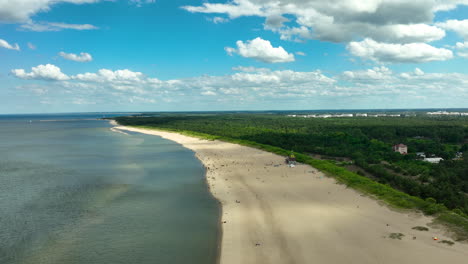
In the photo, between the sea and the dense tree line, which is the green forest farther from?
the sea

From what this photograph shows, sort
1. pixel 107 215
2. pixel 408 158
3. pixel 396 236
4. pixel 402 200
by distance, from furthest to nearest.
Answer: pixel 408 158
pixel 402 200
pixel 107 215
pixel 396 236

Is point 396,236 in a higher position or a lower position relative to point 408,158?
lower

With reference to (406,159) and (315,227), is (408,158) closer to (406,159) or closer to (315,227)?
(406,159)

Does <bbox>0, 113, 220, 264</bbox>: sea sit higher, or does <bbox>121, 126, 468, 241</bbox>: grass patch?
<bbox>121, 126, 468, 241</bbox>: grass patch

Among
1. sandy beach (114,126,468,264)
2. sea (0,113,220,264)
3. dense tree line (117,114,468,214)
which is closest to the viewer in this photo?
sandy beach (114,126,468,264)

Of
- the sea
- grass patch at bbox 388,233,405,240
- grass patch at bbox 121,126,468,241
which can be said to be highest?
grass patch at bbox 121,126,468,241

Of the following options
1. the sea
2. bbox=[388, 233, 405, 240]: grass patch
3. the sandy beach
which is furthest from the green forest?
the sea

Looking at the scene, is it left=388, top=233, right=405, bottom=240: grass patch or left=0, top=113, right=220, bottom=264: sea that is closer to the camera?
left=0, top=113, right=220, bottom=264: sea

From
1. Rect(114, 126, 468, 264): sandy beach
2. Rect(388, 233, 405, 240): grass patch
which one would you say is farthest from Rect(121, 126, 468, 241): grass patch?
Rect(388, 233, 405, 240): grass patch

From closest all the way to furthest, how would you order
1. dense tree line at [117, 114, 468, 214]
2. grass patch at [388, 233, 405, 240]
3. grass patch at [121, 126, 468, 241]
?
grass patch at [388, 233, 405, 240], grass patch at [121, 126, 468, 241], dense tree line at [117, 114, 468, 214]

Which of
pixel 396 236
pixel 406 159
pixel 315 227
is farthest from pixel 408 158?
pixel 315 227
